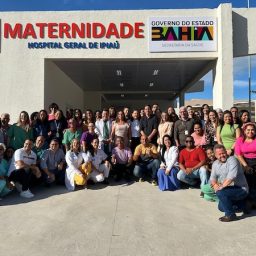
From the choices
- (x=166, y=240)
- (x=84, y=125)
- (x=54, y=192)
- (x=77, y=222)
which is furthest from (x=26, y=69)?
(x=166, y=240)

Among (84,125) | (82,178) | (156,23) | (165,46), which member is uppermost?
(156,23)

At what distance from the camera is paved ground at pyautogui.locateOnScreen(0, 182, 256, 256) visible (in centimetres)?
378

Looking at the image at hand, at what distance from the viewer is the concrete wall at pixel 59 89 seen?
10.4 metres

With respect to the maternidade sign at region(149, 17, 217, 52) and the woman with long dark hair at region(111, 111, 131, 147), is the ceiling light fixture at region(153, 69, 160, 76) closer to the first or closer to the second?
the maternidade sign at region(149, 17, 217, 52)

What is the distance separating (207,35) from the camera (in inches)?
398

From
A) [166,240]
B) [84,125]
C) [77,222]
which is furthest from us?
[84,125]

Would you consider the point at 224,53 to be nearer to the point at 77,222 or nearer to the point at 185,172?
the point at 185,172

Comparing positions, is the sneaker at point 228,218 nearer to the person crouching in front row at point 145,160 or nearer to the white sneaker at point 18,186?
the person crouching in front row at point 145,160

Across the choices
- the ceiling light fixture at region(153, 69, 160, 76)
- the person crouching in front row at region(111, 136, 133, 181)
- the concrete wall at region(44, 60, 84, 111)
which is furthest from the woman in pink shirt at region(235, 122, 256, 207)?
the ceiling light fixture at region(153, 69, 160, 76)

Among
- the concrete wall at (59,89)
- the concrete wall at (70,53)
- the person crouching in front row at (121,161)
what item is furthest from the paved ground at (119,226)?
the concrete wall at (59,89)

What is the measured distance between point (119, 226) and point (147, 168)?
8.73 feet

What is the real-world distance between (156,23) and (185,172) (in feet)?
18.9

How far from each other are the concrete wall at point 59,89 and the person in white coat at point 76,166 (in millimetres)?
3988

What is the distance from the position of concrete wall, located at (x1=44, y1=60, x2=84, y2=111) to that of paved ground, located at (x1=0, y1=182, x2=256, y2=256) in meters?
5.17
